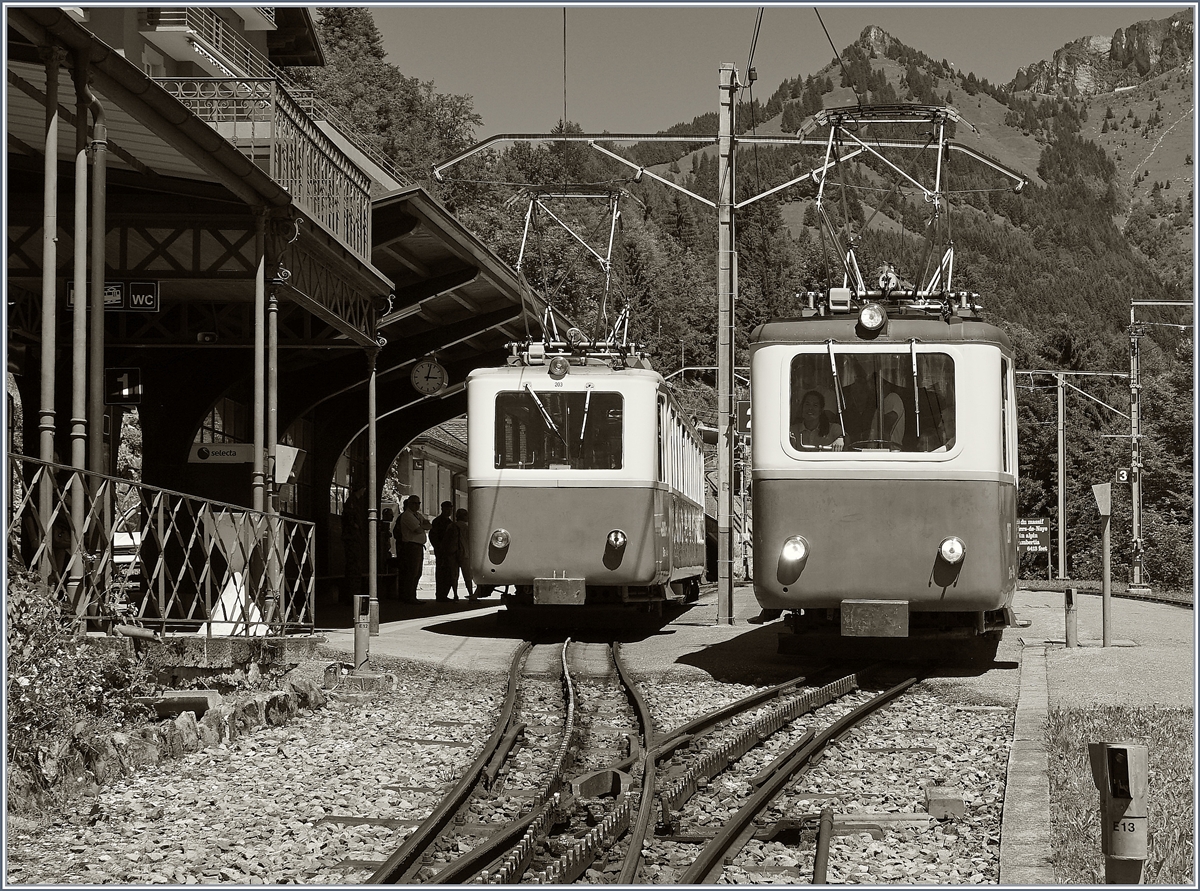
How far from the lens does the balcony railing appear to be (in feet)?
90.3

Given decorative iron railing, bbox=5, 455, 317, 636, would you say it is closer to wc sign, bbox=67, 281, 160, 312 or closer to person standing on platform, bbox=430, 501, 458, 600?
wc sign, bbox=67, 281, 160, 312

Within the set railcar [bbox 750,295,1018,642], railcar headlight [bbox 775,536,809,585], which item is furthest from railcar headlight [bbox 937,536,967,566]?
railcar headlight [bbox 775,536,809,585]

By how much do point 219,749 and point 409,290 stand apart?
13504 millimetres

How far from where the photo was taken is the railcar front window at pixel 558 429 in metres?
16.2

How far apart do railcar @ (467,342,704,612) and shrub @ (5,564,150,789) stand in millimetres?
A: 7496

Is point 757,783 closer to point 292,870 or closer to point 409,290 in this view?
point 292,870

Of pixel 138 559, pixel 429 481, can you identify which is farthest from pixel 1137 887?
pixel 429 481

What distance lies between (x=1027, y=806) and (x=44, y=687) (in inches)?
195

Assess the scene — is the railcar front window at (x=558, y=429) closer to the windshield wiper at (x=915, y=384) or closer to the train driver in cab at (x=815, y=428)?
the train driver in cab at (x=815, y=428)

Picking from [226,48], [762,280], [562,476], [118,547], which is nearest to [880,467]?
[562,476]

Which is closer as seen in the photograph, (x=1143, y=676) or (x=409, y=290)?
(x=1143, y=676)

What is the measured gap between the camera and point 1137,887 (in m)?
5.08

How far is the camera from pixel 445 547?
23.0 meters

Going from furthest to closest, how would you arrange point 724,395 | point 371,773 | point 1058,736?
1. point 724,395
2. point 1058,736
3. point 371,773
